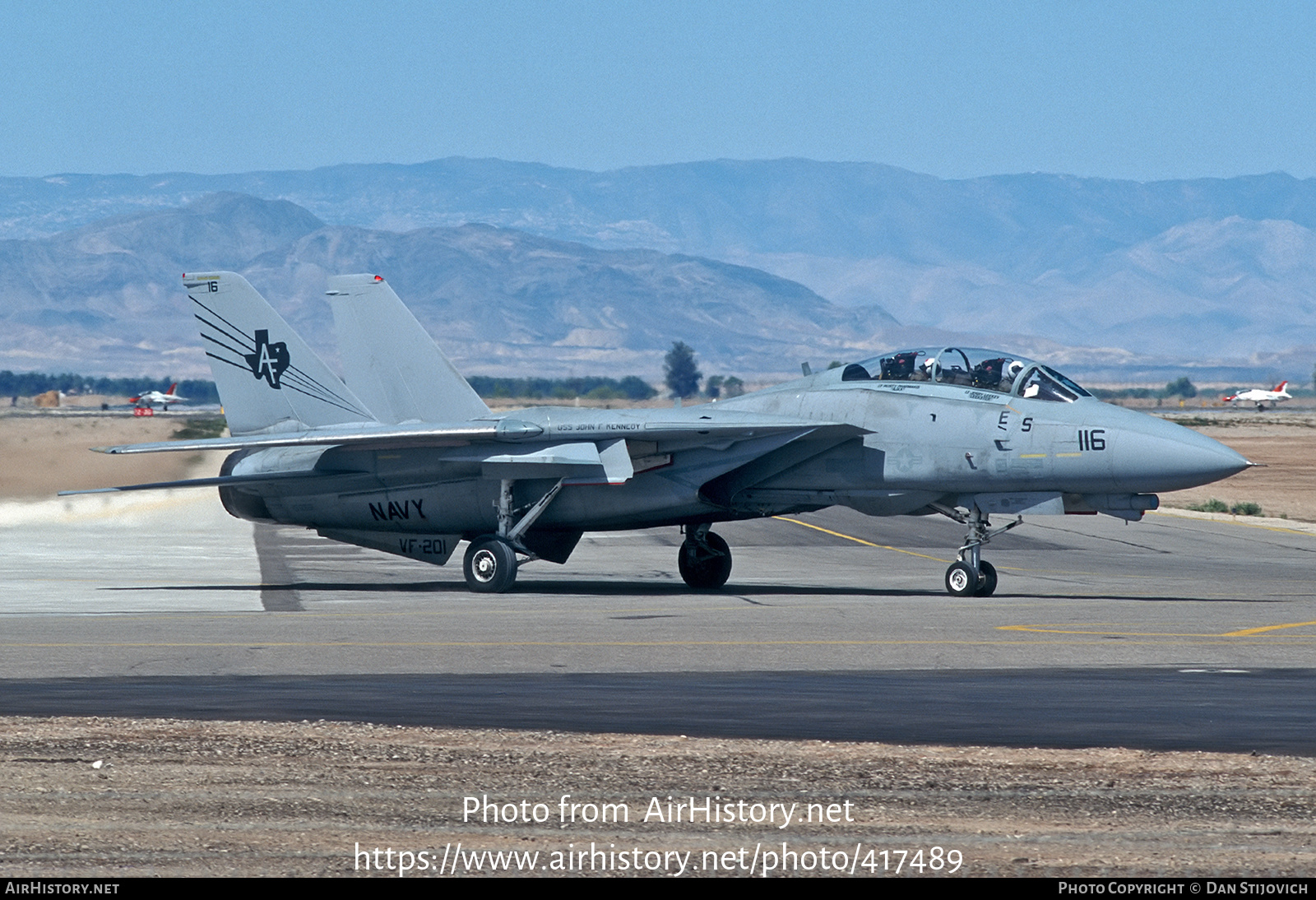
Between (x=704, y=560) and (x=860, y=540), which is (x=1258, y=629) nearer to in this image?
(x=704, y=560)

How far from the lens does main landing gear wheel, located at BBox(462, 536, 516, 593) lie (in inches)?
870

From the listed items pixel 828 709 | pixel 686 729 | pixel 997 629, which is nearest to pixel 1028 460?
pixel 997 629

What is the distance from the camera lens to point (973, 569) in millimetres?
21172

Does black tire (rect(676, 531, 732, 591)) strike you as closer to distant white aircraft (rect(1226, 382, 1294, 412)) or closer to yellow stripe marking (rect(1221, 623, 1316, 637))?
yellow stripe marking (rect(1221, 623, 1316, 637))

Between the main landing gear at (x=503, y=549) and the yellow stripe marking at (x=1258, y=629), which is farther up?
the main landing gear at (x=503, y=549)

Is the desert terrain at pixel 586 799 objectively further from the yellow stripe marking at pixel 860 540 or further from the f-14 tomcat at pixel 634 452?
the yellow stripe marking at pixel 860 540

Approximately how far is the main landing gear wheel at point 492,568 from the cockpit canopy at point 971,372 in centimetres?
493

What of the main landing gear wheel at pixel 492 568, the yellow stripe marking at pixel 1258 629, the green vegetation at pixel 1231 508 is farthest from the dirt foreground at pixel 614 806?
the green vegetation at pixel 1231 508

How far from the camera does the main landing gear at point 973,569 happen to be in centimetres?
2116

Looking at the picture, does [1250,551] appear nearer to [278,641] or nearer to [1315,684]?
[1315,684]

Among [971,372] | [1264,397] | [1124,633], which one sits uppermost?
[1264,397]

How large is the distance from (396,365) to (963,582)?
29.3 feet

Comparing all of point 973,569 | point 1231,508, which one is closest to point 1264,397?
point 1231,508

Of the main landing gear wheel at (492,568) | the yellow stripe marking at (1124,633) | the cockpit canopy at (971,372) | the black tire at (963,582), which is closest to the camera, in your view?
the yellow stripe marking at (1124,633)
